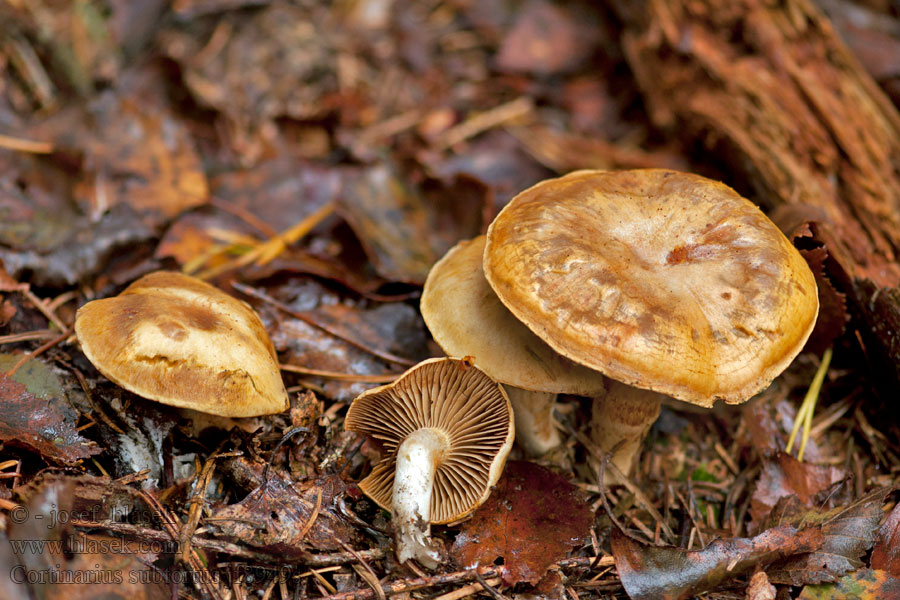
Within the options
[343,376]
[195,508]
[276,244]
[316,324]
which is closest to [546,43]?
[276,244]

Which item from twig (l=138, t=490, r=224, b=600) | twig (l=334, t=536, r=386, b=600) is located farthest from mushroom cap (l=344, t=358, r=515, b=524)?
twig (l=138, t=490, r=224, b=600)

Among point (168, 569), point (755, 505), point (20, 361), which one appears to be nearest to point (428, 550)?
point (168, 569)

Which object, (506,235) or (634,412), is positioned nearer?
(506,235)

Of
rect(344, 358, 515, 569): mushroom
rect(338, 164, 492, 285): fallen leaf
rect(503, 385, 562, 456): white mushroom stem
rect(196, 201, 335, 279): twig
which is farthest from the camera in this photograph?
rect(338, 164, 492, 285): fallen leaf

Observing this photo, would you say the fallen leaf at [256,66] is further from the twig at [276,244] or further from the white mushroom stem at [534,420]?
the white mushroom stem at [534,420]

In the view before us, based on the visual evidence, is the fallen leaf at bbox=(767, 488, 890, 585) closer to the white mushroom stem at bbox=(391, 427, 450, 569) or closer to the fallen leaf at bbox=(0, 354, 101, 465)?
the white mushroom stem at bbox=(391, 427, 450, 569)

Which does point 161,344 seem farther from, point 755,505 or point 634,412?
point 755,505

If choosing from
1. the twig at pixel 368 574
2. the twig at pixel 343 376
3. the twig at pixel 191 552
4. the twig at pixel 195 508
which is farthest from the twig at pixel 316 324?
the twig at pixel 191 552
